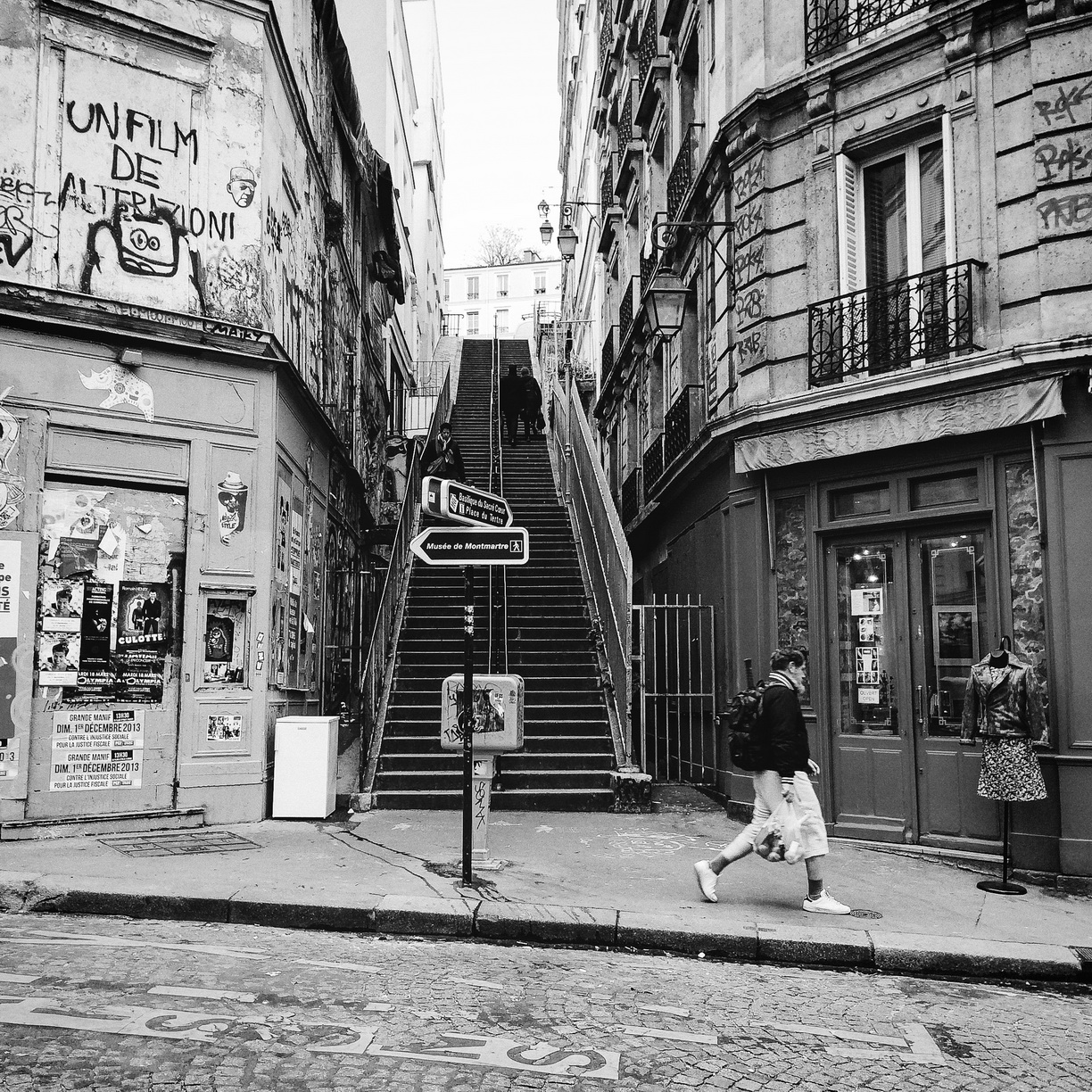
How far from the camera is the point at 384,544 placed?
71.3 ft

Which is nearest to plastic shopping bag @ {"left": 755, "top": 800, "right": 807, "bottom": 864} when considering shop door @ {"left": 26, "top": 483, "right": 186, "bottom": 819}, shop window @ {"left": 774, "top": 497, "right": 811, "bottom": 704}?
shop window @ {"left": 774, "top": 497, "right": 811, "bottom": 704}

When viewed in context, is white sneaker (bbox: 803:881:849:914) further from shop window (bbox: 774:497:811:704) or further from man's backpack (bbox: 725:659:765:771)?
shop window (bbox: 774:497:811:704)

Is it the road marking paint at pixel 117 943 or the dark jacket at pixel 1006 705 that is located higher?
the dark jacket at pixel 1006 705

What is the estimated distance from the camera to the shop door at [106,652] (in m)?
9.59

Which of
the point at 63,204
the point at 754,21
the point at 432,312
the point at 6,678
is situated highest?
the point at 432,312

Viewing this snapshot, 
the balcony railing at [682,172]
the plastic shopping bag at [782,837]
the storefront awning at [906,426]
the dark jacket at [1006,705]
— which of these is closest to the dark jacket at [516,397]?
the balcony railing at [682,172]

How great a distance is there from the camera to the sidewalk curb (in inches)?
255

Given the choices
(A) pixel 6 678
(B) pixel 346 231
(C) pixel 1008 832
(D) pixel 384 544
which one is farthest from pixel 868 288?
(D) pixel 384 544

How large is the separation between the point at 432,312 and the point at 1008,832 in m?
40.9

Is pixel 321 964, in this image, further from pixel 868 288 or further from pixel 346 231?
pixel 346 231

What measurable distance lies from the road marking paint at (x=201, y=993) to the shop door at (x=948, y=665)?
649 cm

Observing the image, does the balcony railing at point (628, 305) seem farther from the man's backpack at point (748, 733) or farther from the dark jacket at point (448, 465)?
the man's backpack at point (748, 733)

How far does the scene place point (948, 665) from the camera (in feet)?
31.8

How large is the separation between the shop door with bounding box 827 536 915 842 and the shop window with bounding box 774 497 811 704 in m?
0.30
